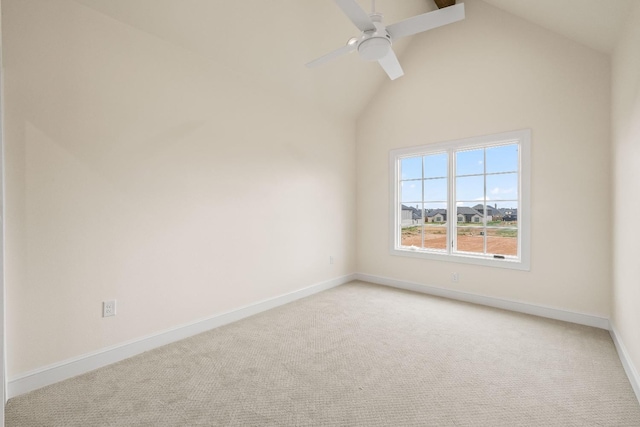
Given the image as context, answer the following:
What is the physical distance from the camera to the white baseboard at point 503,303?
3096 millimetres

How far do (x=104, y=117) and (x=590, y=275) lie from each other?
4.78 meters

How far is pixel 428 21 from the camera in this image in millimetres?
1992

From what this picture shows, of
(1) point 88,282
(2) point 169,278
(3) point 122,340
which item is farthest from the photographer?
(2) point 169,278

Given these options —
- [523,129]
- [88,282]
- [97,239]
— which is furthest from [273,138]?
[523,129]

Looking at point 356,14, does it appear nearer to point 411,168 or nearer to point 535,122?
point 535,122

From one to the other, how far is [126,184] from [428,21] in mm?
2600

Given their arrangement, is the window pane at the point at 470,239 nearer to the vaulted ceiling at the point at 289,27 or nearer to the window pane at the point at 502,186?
the window pane at the point at 502,186

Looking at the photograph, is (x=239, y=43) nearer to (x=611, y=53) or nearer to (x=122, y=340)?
(x=122, y=340)

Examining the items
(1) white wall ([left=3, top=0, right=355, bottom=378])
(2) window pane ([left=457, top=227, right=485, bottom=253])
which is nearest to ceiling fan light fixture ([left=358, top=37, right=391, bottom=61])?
(1) white wall ([left=3, top=0, right=355, bottom=378])

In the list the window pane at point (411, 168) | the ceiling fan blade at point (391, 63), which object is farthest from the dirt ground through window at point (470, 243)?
the ceiling fan blade at point (391, 63)

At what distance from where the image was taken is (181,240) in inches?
112

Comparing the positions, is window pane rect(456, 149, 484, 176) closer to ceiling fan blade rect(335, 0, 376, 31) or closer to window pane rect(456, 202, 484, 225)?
window pane rect(456, 202, 484, 225)

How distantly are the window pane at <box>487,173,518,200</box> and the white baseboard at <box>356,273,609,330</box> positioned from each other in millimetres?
1263

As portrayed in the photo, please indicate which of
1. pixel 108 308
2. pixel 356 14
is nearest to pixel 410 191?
pixel 356 14
